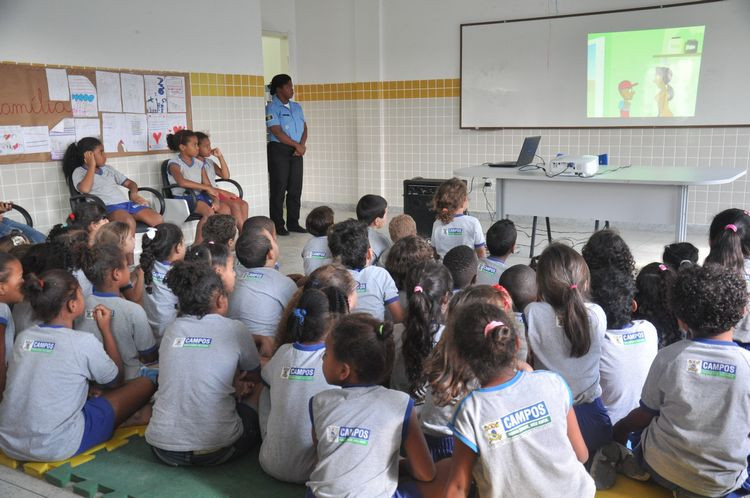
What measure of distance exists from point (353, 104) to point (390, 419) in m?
6.92

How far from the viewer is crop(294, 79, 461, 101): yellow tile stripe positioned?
7625mm

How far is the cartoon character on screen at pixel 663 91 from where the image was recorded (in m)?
6.36

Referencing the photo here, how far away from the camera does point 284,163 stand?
23.4ft

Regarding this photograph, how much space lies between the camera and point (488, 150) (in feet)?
24.6

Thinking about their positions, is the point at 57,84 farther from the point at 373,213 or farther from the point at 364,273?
the point at 364,273

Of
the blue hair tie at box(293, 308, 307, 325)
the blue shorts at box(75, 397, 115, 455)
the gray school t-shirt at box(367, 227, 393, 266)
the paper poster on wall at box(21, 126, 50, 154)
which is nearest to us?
the blue hair tie at box(293, 308, 307, 325)

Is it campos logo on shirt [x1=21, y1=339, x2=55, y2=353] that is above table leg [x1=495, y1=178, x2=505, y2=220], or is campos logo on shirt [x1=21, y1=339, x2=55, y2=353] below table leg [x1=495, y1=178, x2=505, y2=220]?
below

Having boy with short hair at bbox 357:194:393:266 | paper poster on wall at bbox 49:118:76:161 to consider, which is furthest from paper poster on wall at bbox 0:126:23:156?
boy with short hair at bbox 357:194:393:266

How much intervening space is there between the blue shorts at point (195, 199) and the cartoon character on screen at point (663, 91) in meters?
4.39

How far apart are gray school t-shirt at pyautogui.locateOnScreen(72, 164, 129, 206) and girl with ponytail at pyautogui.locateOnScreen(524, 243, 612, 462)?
3941 mm

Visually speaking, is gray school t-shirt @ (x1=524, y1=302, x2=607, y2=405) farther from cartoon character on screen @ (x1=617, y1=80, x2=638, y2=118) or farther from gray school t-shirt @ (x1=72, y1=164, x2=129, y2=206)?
cartoon character on screen @ (x1=617, y1=80, x2=638, y2=118)

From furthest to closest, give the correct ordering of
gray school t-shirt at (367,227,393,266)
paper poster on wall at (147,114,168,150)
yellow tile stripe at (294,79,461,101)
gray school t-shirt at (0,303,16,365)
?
yellow tile stripe at (294,79,461,101)
paper poster on wall at (147,114,168,150)
gray school t-shirt at (367,227,393,266)
gray school t-shirt at (0,303,16,365)

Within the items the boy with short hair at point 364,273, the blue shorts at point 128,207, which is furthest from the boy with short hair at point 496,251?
the blue shorts at point 128,207

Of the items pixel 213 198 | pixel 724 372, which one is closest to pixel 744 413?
pixel 724 372
